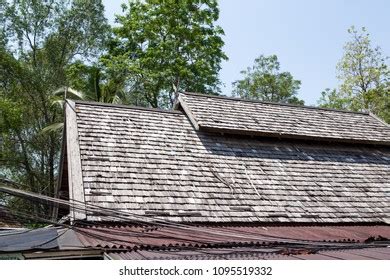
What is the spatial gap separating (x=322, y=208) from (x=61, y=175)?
6.52 m

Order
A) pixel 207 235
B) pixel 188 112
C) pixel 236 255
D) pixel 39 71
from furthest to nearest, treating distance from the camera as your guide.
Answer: pixel 39 71, pixel 188 112, pixel 207 235, pixel 236 255

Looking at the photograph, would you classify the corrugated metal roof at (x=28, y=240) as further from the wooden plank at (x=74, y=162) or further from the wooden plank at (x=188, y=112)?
the wooden plank at (x=188, y=112)

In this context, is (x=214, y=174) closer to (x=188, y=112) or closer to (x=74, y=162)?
(x=188, y=112)

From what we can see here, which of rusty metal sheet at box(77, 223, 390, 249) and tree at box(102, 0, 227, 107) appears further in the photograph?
tree at box(102, 0, 227, 107)

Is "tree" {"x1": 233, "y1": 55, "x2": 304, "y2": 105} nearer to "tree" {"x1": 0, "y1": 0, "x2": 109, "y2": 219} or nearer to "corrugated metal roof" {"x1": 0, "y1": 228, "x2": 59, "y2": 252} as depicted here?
"tree" {"x1": 0, "y1": 0, "x2": 109, "y2": 219}

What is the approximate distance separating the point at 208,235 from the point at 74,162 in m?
2.86

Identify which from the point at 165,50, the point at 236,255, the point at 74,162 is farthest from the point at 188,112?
the point at 165,50

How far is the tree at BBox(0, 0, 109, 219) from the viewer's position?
19.9 meters

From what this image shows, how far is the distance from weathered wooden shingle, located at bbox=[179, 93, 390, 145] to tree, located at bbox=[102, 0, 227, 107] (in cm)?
964

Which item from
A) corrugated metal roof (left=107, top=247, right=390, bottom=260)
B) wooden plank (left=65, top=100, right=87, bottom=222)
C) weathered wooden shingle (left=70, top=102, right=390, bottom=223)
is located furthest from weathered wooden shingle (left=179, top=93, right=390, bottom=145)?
corrugated metal roof (left=107, top=247, right=390, bottom=260)

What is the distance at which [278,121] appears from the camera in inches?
432

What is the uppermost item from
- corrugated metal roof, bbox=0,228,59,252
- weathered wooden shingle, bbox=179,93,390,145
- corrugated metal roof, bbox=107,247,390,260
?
weathered wooden shingle, bbox=179,93,390,145
